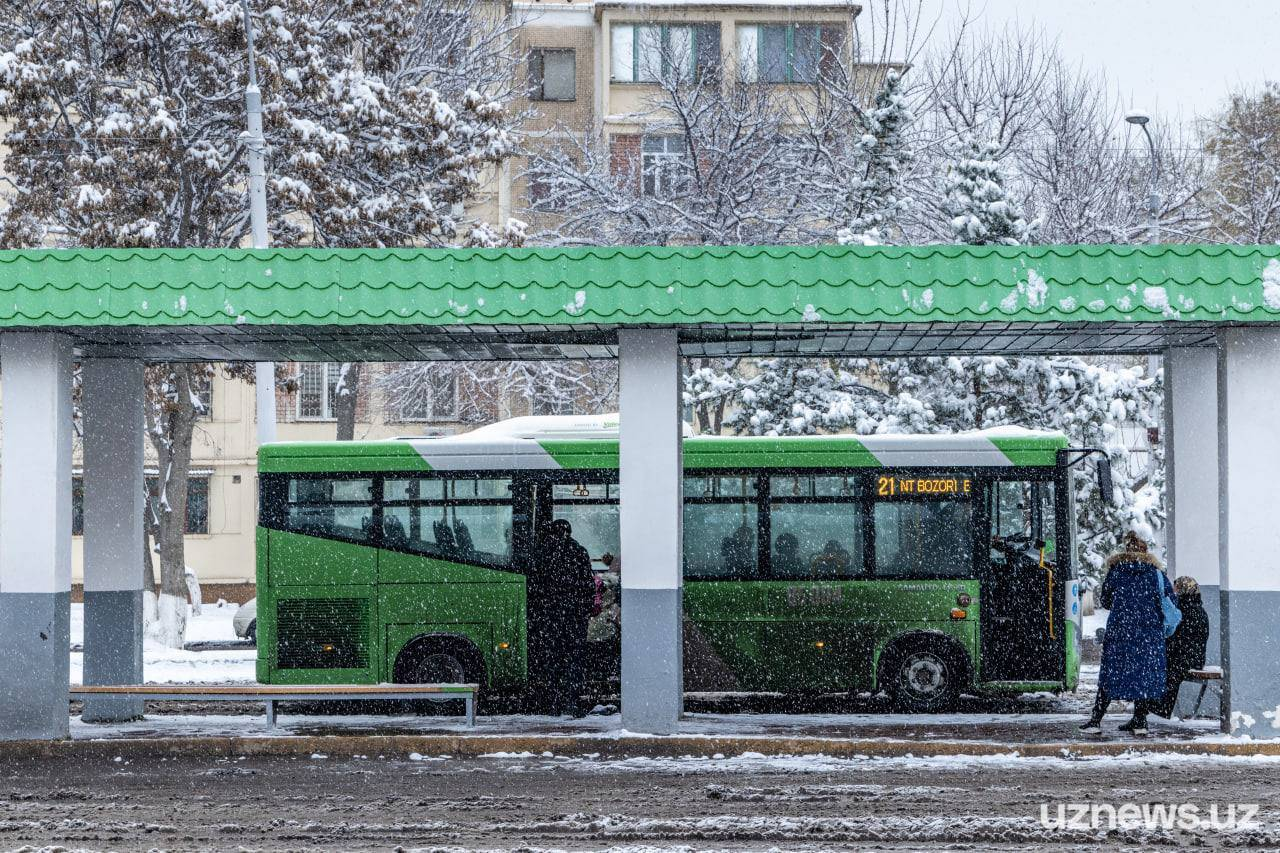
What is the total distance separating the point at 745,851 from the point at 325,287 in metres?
6.03

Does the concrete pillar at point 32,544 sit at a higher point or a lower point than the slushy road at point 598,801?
higher

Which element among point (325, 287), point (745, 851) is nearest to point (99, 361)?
point (325, 287)

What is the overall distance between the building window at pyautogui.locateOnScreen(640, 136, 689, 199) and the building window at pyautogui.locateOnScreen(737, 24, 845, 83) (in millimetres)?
2199

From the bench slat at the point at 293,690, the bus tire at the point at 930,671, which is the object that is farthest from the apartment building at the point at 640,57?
the bench slat at the point at 293,690

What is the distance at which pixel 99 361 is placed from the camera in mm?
14914

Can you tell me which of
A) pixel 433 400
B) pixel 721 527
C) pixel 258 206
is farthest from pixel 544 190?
pixel 721 527

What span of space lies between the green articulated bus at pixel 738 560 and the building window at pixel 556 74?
2756 centimetres

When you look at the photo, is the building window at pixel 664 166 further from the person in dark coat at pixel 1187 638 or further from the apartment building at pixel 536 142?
the person in dark coat at pixel 1187 638

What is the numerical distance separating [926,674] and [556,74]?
29.6 meters

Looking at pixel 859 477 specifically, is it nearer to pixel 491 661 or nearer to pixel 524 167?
pixel 491 661

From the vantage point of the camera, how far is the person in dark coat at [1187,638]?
14.1m

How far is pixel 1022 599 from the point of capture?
53.2 feet

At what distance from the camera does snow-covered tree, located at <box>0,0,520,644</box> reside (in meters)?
22.6

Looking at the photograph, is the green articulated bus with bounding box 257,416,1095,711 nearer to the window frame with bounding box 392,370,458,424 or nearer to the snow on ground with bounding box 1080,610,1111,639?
the snow on ground with bounding box 1080,610,1111,639
